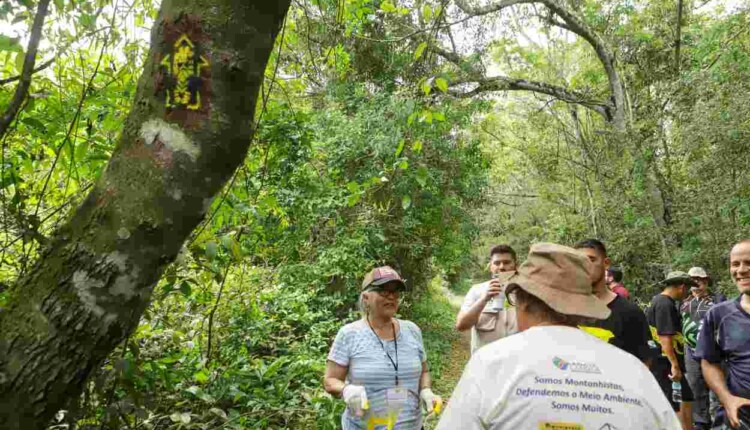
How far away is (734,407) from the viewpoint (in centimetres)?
306

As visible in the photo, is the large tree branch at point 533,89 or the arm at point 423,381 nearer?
the arm at point 423,381

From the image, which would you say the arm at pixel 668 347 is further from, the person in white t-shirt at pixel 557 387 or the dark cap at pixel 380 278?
the person in white t-shirt at pixel 557 387

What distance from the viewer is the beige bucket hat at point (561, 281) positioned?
177cm

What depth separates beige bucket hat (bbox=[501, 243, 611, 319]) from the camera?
177 cm

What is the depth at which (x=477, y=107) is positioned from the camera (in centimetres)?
1226

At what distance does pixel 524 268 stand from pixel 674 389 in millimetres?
4757

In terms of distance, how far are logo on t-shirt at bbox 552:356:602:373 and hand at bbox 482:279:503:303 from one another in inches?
73.6

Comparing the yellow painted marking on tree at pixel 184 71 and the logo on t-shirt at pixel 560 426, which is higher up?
the yellow painted marking on tree at pixel 184 71

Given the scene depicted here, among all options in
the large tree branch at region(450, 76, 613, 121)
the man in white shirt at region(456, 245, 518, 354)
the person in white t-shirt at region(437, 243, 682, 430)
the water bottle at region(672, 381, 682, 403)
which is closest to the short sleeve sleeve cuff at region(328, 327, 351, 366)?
the man in white shirt at region(456, 245, 518, 354)

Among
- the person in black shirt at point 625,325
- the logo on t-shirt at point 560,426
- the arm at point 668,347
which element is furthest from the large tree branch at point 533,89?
the logo on t-shirt at point 560,426

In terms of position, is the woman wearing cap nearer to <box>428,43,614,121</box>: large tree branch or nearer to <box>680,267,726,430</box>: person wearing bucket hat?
<box>680,267,726,430</box>: person wearing bucket hat

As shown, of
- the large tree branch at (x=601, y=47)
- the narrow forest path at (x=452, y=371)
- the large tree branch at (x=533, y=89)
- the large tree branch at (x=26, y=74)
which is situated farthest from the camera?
the large tree branch at (x=533, y=89)

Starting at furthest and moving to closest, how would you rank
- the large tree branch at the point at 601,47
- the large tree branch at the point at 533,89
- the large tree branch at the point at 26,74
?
1. the large tree branch at the point at 533,89
2. the large tree branch at the point at 601,47
3. the large tree branch at the point at 26,74

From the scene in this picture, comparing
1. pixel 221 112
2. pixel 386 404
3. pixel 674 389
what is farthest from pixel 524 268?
pixel 674 389
